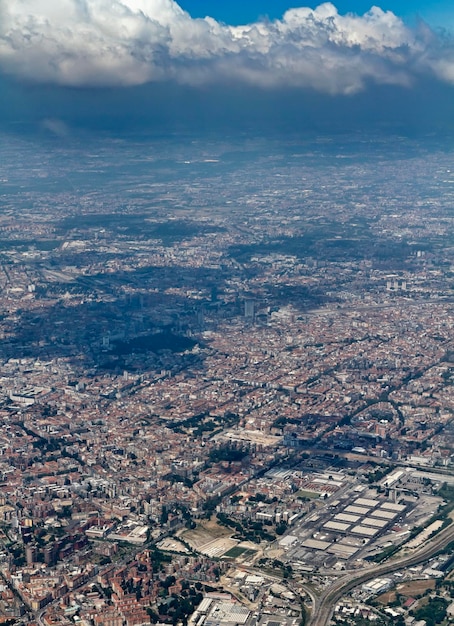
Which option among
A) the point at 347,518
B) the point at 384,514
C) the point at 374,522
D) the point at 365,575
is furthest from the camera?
the point at 384,514

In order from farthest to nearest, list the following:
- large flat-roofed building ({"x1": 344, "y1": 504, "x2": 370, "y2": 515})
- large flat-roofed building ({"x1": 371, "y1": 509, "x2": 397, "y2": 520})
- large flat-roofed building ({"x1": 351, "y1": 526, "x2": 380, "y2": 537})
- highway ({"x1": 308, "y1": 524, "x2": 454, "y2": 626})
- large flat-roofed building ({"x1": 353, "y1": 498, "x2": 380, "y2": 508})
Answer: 1. large flat-roofed building ({"x1": 353, "y1": 498, "x2": 380, "y2": 508})
2. large flat-roofed building ({"x1": 344, "y1": 504, "x2": 370, "y2": 515})
3. large flat-roofed building ({"x1": 371, "y1": 509, "x2": 397, "y2": 520})
4. large flat-roofed building ({"x1": 351, "y1": 526, "x2": 380, "y2": 537})
5. highway ({"x1": 308, "y1": 524, "x2": 454, "y2": 626})

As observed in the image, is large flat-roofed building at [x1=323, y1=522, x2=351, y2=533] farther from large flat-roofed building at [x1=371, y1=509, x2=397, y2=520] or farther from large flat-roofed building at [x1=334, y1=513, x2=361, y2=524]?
large flat-roofed building at [x1=371, y1=509, x2=397, y2=520]

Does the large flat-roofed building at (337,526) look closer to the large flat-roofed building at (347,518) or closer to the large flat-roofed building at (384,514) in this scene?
the large flat-roofed building at (347,518)

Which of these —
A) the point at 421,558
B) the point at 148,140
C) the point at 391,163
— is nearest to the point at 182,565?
the point at 421,558

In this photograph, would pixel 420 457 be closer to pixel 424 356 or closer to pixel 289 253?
pixel 424 356

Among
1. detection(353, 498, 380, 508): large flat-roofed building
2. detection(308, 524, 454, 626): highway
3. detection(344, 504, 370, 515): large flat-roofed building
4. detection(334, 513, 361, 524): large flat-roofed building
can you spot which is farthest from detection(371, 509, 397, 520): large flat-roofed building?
detection(308, 524, 454, 626): highway

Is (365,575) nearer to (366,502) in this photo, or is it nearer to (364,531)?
(364,531)

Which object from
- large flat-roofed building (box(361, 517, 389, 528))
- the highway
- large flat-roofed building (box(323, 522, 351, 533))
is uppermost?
the highway

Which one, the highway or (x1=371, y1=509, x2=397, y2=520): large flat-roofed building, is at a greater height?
the highway

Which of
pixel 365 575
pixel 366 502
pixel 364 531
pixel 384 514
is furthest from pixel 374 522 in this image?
pixel 365 575
